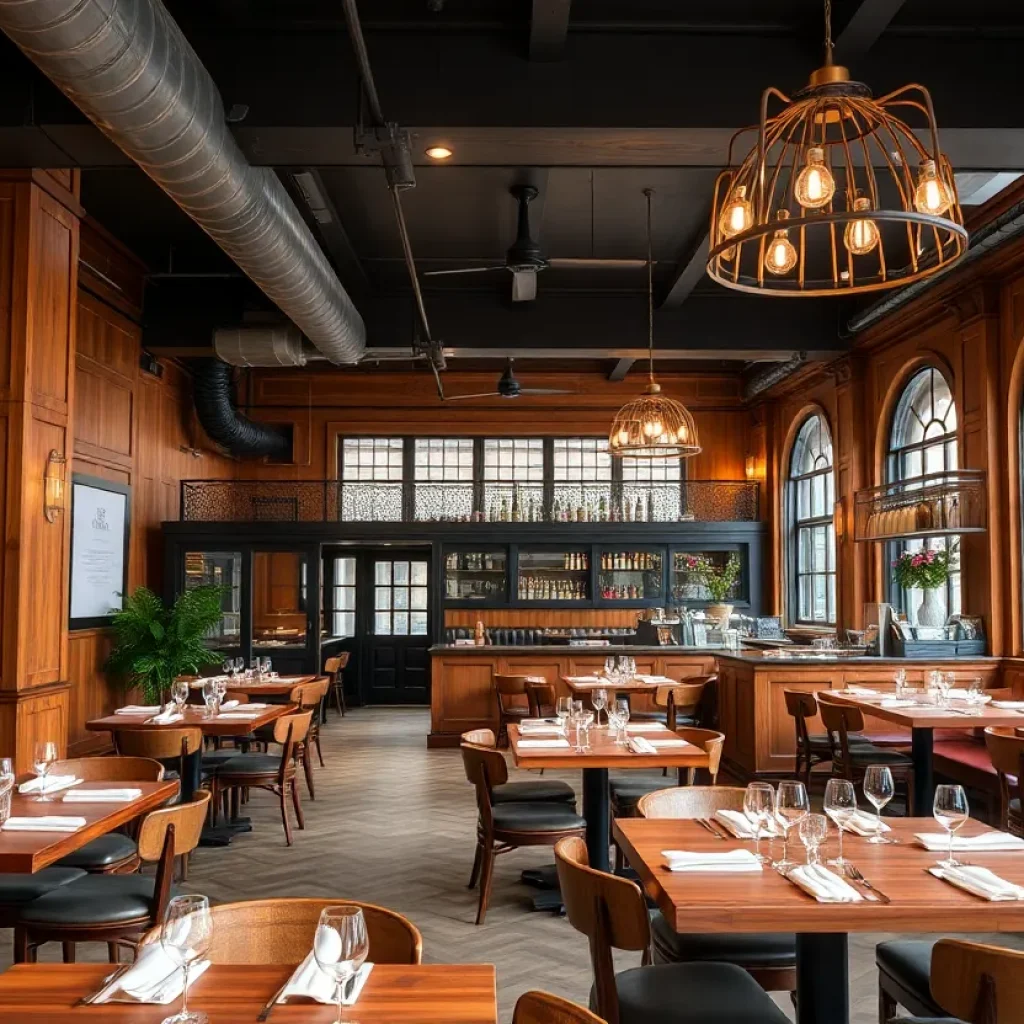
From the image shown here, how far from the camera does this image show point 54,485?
23.7ft

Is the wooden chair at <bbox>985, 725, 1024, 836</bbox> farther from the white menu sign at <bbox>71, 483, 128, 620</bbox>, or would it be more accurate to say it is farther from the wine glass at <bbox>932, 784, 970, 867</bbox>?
the white menu sign at <bbox>71, 483, 128, 620</bbox>

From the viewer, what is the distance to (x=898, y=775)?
7445 millimetres

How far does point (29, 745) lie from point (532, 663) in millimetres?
5058

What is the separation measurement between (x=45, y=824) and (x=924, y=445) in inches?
355

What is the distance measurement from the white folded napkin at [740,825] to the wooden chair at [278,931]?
48.6 inches

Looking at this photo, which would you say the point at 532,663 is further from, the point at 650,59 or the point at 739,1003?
the point at 739,1003

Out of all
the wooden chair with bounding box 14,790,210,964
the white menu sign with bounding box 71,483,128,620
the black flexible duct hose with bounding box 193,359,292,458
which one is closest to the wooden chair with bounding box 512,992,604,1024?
the wooden chair with bounding box 14,790,210,964

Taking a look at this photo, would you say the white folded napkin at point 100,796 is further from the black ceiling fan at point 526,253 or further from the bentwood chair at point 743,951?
the black ceiling fan at point 526,253

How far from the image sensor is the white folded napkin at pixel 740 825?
3245 millimetres

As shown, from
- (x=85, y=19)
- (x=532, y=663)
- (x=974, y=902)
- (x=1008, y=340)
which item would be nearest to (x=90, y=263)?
(x=532, y=663)

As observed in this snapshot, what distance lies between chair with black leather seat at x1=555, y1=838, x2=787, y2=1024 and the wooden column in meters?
4.98

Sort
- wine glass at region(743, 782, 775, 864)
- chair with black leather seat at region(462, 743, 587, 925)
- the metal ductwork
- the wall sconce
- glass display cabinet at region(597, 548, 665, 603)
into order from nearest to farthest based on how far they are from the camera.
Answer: wine glass at region(743, 782, 775, 864)
the metal ductwork
chair with black leather seat at region(462, 743, 587, 925)
the wall sconce
glass display cabinet at region(597, 548, 665, 603)

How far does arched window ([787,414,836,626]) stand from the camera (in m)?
13.0

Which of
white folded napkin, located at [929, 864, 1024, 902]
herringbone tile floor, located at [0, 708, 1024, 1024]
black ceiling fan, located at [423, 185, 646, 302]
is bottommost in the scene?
herringbone tile floor, located at [0, 708, 1024, 1024]
